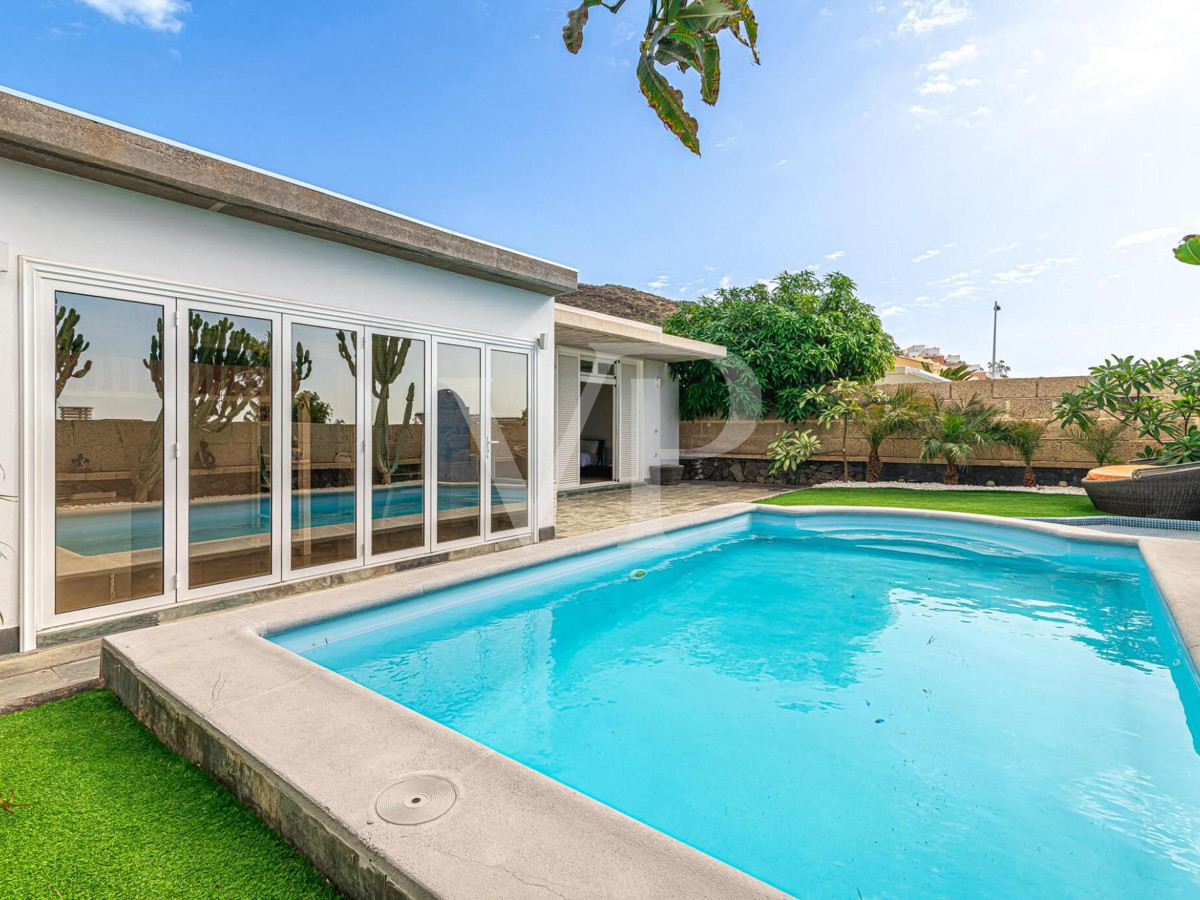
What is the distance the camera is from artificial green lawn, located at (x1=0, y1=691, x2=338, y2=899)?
2082mm

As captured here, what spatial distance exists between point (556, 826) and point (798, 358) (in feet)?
50.7

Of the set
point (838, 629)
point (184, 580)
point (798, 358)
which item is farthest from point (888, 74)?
point (184, 580)

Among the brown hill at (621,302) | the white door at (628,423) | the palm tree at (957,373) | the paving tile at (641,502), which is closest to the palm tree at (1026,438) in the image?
the paving tile at (641,502)

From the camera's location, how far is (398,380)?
641 cm

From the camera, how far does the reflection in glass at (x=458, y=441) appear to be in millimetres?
6855

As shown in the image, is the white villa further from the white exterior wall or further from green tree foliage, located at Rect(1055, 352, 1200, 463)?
green tree foliage, located at Rect(1055, 352, 1200, 463)

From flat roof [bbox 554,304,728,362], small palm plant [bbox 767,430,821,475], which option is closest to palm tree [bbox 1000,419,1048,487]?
small palm plant [bbox 767,430,821,475]

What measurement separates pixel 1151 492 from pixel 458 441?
975 cm

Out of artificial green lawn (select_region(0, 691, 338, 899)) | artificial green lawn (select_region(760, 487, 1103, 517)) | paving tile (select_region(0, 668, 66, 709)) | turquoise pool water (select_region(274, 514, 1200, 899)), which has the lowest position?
turquoise pool water (select_region(274, 514, 1200, 899))

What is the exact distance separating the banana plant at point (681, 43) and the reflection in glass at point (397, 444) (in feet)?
17.5

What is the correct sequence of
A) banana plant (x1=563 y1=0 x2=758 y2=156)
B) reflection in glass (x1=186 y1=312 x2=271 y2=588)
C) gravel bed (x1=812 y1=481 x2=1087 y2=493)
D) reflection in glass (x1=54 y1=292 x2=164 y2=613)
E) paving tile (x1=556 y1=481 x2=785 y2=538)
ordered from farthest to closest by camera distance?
gravel bed (x1=812 y1=481 x2=1087 y2=493) < paving tile (x1=556 y1=481 x2=785 y2=538) < reflection in glass (x1=186 y1=312 x2=271 y2=588) < reflection in glass (x1=54 y1=292 x2=164 y2=613) < banana plant (x1=563 y1=0 x2=758 y2=156)

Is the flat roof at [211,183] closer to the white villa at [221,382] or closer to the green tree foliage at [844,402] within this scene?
the white villa at [221,382]

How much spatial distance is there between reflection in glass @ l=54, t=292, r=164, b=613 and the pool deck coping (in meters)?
0.79

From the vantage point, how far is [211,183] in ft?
15.3
